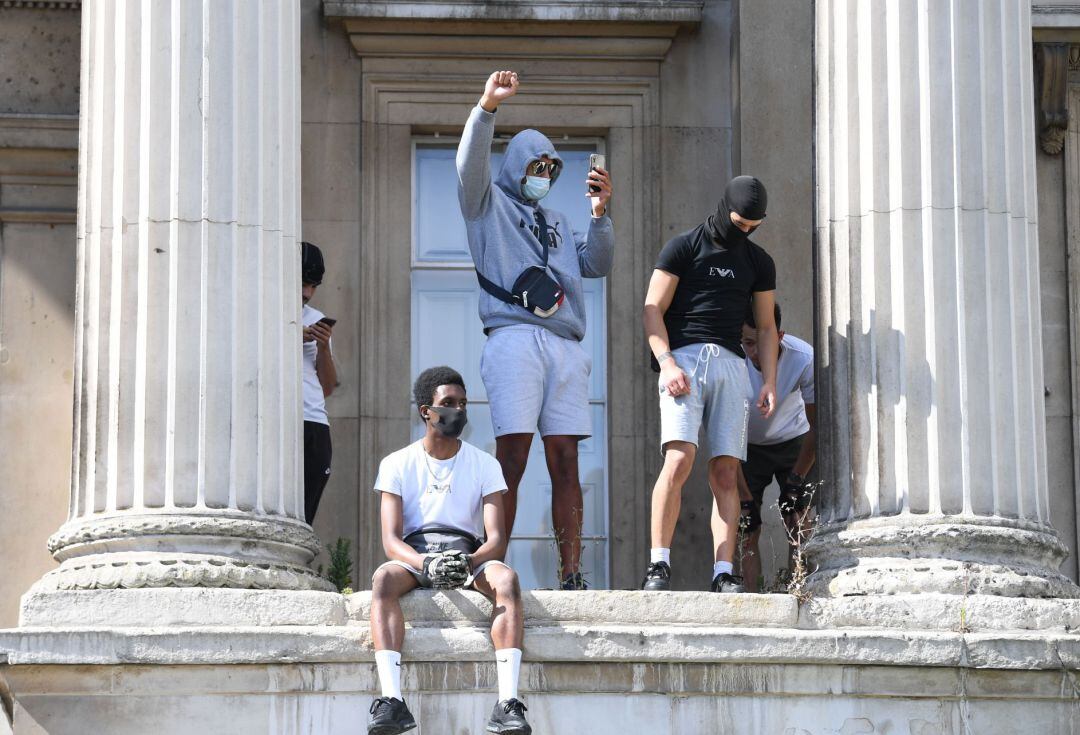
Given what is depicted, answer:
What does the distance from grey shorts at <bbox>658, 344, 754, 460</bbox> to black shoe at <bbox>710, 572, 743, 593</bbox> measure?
65 cm

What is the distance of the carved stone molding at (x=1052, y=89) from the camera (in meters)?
15.6

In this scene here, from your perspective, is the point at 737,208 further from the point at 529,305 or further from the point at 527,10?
the point at 527,10

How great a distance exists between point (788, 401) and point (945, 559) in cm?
217

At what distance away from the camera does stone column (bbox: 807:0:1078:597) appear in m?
12.0

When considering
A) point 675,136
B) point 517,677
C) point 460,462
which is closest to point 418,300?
point 675,136

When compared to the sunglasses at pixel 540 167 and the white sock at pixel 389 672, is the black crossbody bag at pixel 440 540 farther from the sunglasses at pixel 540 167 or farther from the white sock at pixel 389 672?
the sunglasses at pixel 540 167

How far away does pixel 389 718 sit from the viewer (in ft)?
35.7

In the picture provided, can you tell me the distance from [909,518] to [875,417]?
22.2 inches

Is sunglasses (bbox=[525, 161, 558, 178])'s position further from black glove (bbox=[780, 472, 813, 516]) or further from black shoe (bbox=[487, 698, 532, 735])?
black shoe (bbox=[487, 698, 532, 735])

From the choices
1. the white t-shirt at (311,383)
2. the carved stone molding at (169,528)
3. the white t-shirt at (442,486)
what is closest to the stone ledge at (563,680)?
the carved stone molding at (169,528)

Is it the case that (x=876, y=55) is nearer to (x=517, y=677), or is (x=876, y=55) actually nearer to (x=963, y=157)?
(x=963, y=157)

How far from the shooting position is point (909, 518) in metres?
12.0

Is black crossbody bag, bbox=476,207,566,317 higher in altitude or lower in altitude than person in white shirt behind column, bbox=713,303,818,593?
higher

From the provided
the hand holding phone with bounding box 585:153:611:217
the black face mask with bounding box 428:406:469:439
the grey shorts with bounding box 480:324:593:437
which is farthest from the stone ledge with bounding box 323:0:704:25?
the black face mask with bounding box 428:406:469:439
